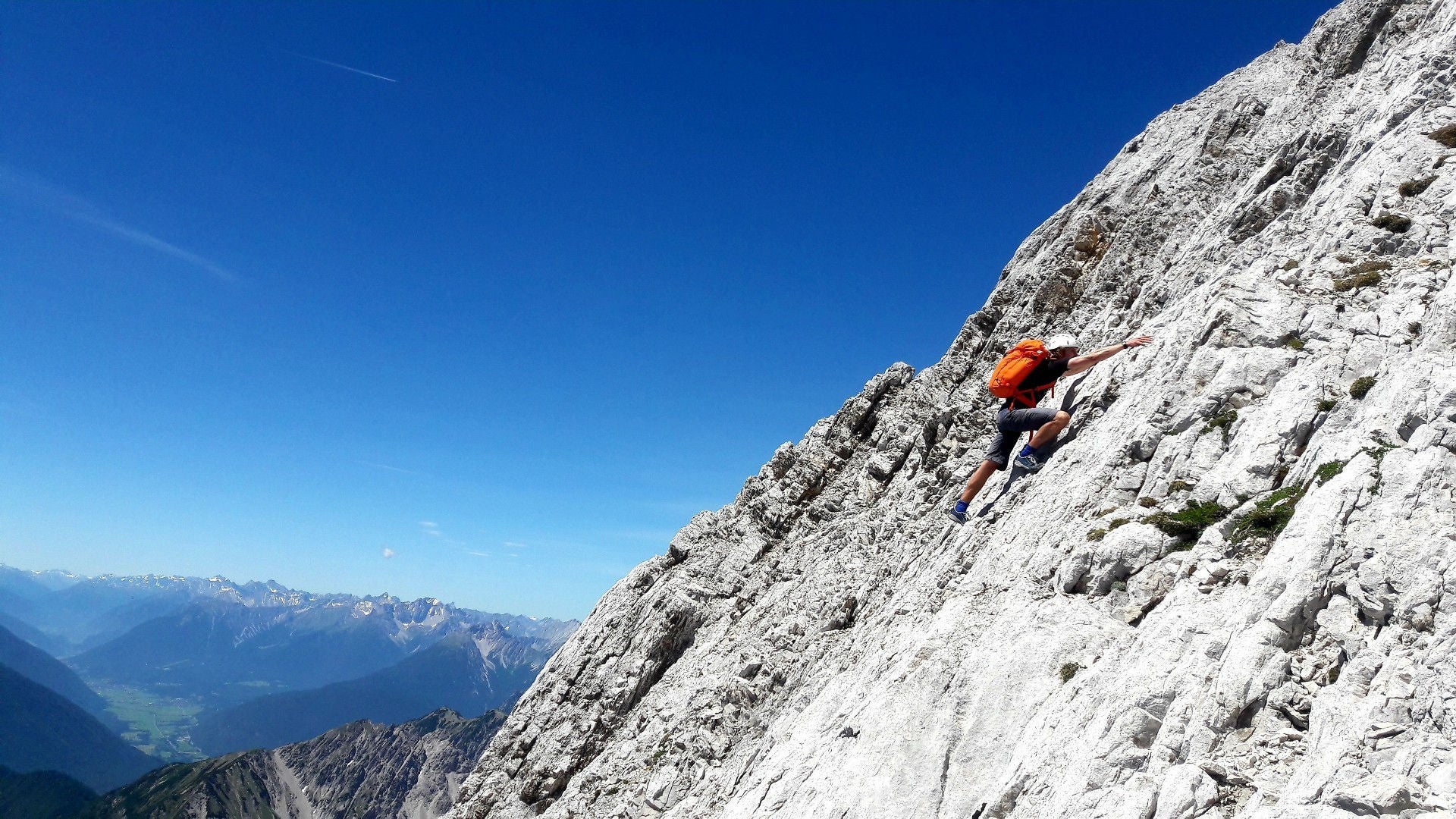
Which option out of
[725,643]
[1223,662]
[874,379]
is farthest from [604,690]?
[1223,662]

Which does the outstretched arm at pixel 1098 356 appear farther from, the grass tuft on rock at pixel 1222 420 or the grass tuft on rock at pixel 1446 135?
the grass tuft on rock at pixel 1446 135

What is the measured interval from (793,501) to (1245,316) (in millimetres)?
21104

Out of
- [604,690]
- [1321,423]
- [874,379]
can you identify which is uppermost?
[874,379]

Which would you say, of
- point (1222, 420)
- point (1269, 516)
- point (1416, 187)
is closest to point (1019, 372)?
point (1222, 420)

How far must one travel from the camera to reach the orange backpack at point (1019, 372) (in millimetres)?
16594

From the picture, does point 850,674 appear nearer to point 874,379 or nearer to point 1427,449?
point 1427,449

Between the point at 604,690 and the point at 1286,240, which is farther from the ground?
the point at 1286,240

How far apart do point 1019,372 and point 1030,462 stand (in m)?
2.19

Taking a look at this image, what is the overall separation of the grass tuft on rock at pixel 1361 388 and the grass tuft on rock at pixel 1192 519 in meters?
2.67

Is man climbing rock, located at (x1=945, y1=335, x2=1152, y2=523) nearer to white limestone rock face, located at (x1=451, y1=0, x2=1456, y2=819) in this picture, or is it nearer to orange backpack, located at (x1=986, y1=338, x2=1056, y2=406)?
orange backpack, located at (x1=986, y1=338, x2=1056, y2=406)

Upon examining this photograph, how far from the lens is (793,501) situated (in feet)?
108

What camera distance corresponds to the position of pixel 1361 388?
11094 millimetres

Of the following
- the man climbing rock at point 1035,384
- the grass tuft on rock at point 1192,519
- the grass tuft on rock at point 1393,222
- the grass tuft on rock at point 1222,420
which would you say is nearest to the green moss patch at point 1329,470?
the grass tuft on rock at point 1192,519

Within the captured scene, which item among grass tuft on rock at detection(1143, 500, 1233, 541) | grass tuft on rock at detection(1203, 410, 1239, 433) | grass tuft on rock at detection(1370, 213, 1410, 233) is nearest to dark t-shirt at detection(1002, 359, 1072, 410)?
grass tuft on rock at detection(1203, 410, 1239, 433)
